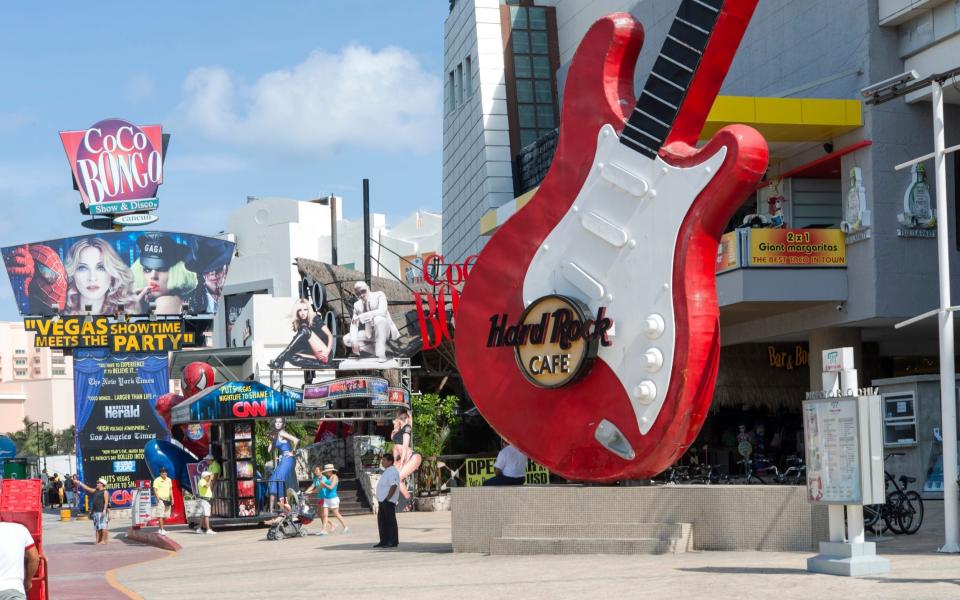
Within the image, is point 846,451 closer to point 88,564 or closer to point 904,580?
point 904,580

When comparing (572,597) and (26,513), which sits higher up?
(26,513)

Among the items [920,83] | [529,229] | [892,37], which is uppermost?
[892,37]

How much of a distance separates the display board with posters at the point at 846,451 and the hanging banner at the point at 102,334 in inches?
1505

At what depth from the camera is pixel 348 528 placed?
27.2 meters

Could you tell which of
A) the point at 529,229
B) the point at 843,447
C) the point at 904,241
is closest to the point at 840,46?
the point at 904,241

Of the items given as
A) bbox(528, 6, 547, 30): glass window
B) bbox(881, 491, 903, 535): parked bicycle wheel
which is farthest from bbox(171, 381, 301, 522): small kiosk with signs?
bbox(528, 6, 547, 30): glass window

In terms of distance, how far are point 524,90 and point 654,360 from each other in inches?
1442

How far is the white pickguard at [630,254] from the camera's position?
17281 mm

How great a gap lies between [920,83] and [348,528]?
50.7ft

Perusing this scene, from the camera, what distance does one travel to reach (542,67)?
53188 millimetres

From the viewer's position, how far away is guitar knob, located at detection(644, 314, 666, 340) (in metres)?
17.3

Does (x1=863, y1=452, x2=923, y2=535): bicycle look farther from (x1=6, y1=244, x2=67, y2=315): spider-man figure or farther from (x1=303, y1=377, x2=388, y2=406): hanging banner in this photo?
(x1=6, y1=244, x2=67, y2=315): spider-man figure

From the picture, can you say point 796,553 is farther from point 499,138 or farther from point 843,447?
point 499,138

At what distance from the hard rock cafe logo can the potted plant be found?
51.5ft
